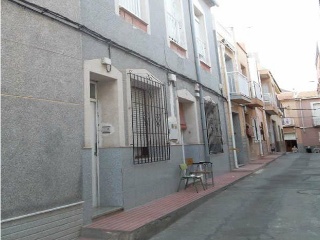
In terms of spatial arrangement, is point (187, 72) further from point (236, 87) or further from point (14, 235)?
point (14, 235)

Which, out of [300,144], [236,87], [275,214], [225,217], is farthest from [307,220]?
[300,144]

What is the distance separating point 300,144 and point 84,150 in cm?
A: 3622

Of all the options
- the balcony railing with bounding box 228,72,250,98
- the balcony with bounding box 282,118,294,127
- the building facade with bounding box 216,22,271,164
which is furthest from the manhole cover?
the balcony with bounding box 282,118,294,127

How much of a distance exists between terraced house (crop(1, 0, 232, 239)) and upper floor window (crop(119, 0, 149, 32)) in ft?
0.09

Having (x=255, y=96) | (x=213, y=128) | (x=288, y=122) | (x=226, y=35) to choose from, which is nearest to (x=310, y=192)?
(x=213, y=128)

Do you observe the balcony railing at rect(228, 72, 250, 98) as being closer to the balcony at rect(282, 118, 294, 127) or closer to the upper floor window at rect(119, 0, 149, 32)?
the upper floor window at rect(119, 0, 149, 32)

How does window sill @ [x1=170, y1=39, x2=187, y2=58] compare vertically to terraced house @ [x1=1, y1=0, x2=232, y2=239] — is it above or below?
above

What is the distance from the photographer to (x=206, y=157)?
944cm

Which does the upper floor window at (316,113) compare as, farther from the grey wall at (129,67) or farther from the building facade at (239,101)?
the grey wall at (129,67)

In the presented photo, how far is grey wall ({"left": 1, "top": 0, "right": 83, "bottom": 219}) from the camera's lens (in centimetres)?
350

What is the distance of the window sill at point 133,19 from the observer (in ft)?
21.0

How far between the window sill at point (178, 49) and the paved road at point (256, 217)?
13.4 ft

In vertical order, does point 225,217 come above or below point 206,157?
below

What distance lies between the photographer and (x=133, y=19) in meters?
6.73
